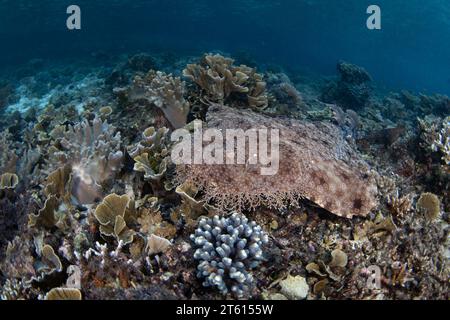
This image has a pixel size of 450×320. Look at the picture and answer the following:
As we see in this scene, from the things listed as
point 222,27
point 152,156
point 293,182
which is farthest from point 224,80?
point 222,27

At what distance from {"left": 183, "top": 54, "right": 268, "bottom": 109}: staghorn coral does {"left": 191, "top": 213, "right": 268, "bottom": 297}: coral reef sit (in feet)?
12.9

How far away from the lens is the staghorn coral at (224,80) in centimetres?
716

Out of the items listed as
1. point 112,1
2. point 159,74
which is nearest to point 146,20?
point 112,1

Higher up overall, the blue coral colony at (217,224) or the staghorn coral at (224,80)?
the staghorn coral at (224,80)

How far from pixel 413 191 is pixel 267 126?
3267 millimetres

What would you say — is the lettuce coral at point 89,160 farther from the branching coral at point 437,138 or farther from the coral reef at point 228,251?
the branching coral at point 437,138

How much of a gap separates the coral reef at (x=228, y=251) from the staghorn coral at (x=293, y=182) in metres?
0.29

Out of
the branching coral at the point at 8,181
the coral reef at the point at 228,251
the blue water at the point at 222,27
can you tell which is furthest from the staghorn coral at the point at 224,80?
the blue water at the point at 222,27

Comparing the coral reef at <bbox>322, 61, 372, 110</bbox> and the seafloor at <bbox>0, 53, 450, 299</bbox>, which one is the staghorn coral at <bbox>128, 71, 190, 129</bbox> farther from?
the coral reef at <bbox>322, 61, 372, 110</bbox>

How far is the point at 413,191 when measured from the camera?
19.6 ft

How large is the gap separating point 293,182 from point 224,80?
3874 millimetres

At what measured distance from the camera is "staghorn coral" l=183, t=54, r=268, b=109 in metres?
7.16

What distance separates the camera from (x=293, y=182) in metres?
4.04

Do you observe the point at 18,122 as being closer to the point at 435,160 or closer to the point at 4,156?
the point at 4,156
